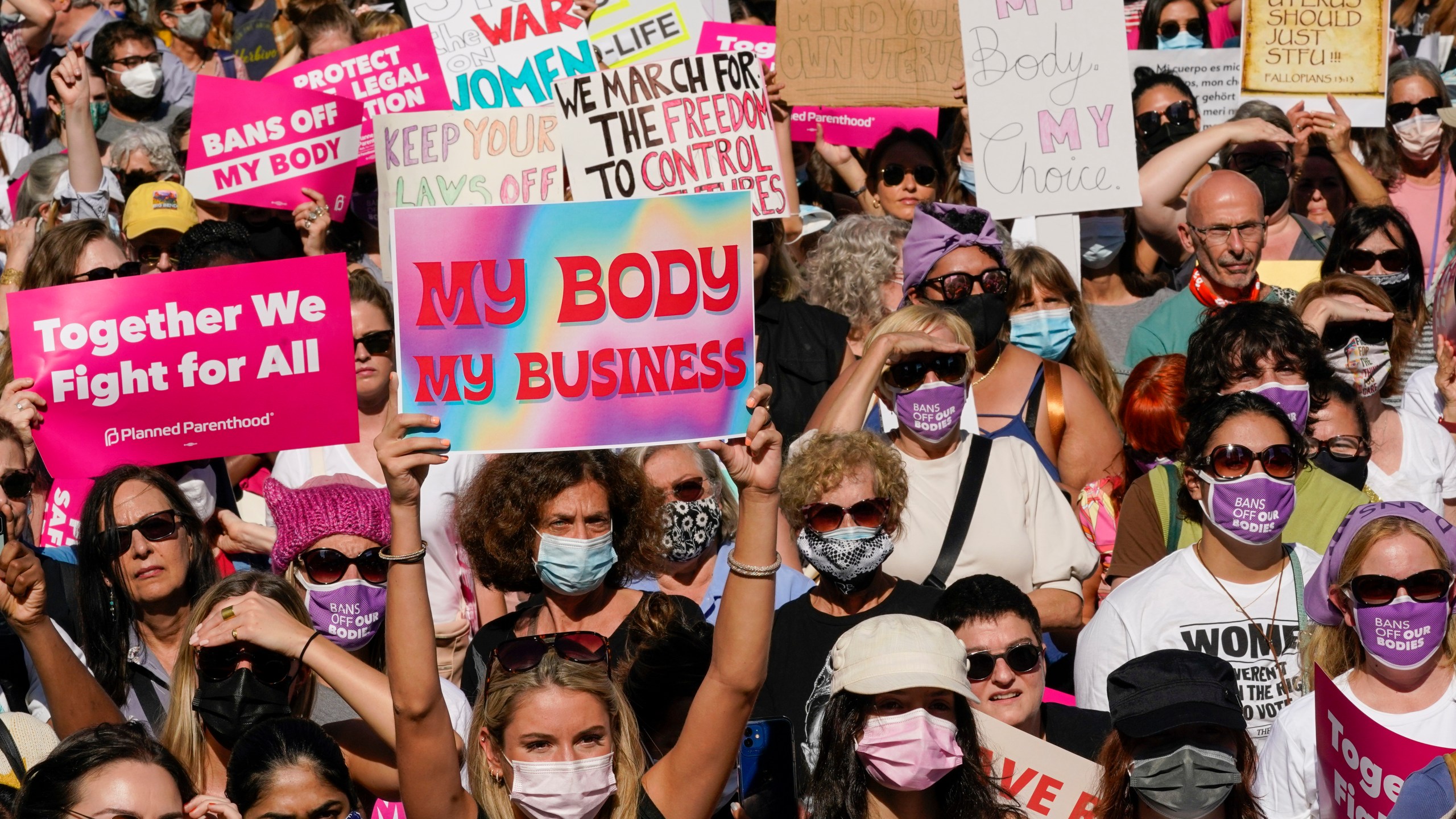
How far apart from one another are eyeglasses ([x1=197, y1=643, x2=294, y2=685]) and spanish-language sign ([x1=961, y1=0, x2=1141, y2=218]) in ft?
13.5

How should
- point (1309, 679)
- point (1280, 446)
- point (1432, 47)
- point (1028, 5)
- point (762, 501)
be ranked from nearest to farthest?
1. point (762, 501)
2. point (1309, 679)
3. point (1280, 446)
4. point (1028, 5)
5. point (1432, 47)

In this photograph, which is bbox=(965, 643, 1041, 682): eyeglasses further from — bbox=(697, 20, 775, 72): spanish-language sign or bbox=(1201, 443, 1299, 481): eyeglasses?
bbox=(697, 20, 775, 72): spanish-language sign

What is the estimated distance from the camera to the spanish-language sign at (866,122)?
8.92 meters

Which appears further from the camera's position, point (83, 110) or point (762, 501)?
point (83, 110)

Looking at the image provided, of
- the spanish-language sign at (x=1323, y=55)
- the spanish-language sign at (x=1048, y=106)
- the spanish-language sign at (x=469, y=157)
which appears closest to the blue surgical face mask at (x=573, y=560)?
the spanish-language sign at (x=469, y=157)

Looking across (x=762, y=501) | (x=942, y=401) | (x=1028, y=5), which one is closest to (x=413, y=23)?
(x=1028, y=5)

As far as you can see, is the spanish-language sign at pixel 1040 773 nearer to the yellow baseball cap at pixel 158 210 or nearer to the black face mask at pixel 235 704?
the black face mask at pixel 235 704

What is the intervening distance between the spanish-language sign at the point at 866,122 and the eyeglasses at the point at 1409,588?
464 cm

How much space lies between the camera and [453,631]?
19.2ft

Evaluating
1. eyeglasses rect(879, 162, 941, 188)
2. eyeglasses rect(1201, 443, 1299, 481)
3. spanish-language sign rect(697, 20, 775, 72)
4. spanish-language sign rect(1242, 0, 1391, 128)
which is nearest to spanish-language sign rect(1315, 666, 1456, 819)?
eyeglasses rect(1201, 443, 1299, 481)

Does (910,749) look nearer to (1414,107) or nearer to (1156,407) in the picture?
(1156,407)

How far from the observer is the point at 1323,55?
8742mm

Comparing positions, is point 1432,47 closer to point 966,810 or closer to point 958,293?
point 958,293

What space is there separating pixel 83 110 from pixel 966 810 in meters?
5.93
